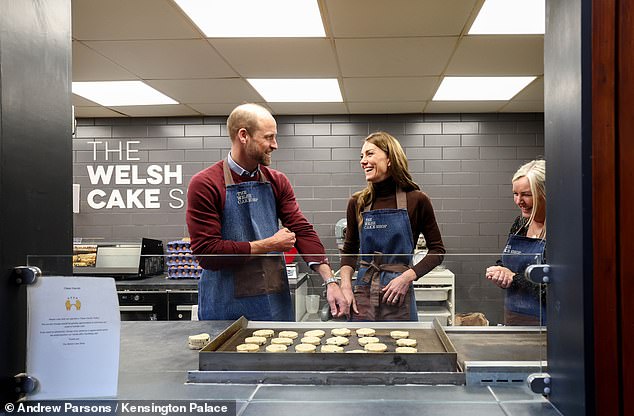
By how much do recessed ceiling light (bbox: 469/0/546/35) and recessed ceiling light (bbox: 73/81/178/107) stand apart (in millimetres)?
2769

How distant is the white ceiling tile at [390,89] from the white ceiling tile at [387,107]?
172mm

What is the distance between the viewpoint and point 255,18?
9.84ft

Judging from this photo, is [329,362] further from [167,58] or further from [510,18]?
[167,58]

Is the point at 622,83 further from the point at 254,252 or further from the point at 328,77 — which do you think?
the point at 328,77

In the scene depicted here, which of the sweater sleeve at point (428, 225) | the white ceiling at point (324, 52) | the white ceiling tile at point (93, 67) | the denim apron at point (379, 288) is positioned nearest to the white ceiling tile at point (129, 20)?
the white ceiling at point (324, 52)

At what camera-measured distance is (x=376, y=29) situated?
3.15 m

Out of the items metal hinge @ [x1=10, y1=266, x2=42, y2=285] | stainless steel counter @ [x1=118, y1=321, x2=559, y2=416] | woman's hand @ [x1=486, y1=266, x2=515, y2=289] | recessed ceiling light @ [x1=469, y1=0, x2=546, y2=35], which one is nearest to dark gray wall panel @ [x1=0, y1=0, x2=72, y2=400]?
metal hinge @ [x1=10, y1=266, x2=42, y2=285]

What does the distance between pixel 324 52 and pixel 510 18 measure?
3.97 ft

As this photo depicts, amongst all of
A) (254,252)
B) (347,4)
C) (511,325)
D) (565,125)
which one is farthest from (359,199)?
(565,125)

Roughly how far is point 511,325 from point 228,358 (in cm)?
84

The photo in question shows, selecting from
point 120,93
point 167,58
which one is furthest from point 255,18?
point 120,93

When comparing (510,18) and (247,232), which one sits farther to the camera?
(510,18)

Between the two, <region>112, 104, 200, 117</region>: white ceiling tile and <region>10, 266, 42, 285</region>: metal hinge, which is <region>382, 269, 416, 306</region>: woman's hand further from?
<region>112, 104, 200, 117</region>: white ceiling tile

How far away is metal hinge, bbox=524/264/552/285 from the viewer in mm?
1058
